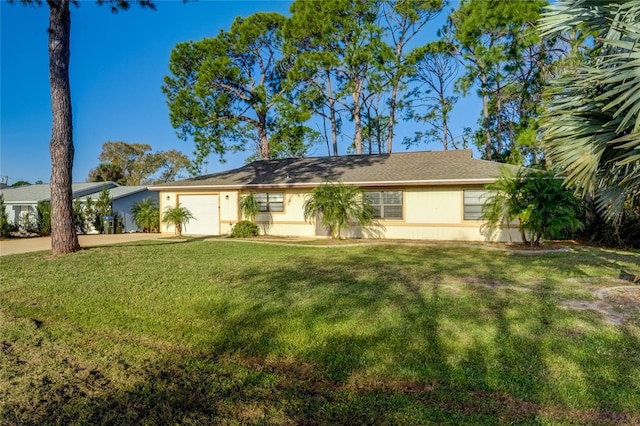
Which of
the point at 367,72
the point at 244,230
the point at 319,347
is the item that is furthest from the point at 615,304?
the point at 367,72

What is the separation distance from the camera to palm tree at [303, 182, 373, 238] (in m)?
13.3

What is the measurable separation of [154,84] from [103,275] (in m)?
18.4

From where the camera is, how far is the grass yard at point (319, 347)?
2.81m

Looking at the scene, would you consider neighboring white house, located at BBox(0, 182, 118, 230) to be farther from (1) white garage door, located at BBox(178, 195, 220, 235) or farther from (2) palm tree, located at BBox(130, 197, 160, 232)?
(1) white garage door, located at BBox(178, 195, 220, 235)

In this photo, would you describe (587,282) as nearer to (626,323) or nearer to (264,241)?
(626,323)

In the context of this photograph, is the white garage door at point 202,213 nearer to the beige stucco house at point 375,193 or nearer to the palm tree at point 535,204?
the beige stucco house at point 375,193

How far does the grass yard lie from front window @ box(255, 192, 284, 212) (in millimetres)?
8408

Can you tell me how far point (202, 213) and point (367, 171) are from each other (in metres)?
7.88

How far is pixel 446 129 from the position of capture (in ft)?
91.6

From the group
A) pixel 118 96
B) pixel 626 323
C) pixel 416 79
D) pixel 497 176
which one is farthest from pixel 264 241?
pixel 416 79

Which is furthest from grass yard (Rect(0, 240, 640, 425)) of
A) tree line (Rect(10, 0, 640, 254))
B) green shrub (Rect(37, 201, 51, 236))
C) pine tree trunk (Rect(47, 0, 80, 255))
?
tree line (Rect(10, 0, 640, 254))

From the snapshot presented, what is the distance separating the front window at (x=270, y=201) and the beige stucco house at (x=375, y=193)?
0.04m

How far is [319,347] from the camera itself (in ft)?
13.0

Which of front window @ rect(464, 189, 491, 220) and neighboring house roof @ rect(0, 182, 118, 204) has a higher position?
neighboring house roof @ rect(0, 182, 118, 204)
